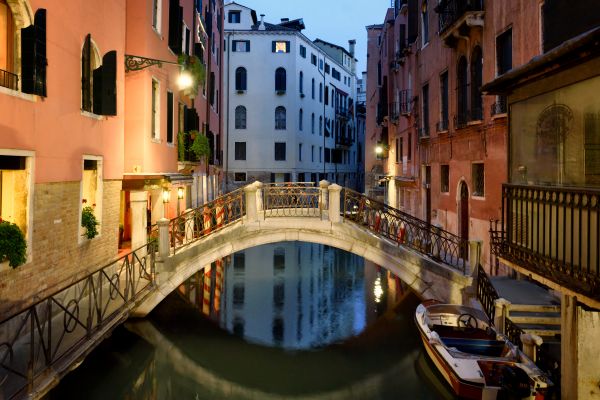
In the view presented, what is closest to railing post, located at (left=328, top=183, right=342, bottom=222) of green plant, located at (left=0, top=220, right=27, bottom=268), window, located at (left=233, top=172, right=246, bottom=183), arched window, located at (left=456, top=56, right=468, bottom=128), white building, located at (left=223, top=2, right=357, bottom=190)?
arched window, located at (left=456, top=56, right=468, bottom=128)

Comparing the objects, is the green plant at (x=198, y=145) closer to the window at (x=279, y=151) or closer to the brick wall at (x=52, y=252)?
the brick wall at (x=52, y=252)

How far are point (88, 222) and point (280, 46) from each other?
3216cm

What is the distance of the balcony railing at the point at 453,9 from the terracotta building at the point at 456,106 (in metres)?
0.03

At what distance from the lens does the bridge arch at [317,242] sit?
12953 mm

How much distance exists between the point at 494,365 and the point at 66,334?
671cm

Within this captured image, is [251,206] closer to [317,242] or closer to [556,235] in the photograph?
[317,242]

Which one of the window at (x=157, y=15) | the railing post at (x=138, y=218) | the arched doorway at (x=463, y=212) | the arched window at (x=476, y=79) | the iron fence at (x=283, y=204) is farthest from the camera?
the arched doorway at (x=463, y=212)

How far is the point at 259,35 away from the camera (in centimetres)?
4031

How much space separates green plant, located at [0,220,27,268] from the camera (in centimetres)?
773

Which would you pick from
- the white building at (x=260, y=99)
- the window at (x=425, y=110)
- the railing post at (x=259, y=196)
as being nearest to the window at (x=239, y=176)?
the white building at (x=260, y=99)

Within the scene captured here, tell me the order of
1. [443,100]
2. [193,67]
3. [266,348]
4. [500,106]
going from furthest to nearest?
[443,100] → [193,67] → [500,106] → [266,348]

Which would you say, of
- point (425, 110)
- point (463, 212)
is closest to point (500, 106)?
point (463, 212)

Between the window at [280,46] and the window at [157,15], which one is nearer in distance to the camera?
the window at [157,15]

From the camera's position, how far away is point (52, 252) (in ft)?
31.3
